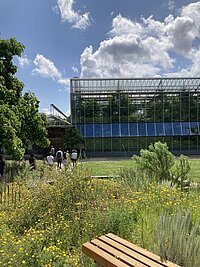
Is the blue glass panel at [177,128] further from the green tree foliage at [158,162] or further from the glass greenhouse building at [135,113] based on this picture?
the green tree foliage at [158,162]

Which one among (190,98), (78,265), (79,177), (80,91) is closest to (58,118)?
(80,91)

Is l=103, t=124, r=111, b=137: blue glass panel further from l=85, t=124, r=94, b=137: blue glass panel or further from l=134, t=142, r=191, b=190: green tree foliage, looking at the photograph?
l=134, t=142, r=191, b=190: green tree foliage

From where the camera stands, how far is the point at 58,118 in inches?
1334

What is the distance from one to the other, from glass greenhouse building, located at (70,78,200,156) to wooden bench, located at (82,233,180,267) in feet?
99.0

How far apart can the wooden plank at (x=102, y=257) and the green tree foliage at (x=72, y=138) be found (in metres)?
28.3

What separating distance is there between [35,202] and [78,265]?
7.48 ft

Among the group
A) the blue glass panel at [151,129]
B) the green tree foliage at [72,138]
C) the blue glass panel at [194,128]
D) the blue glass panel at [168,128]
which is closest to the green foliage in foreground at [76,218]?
the green tree foliage at [72,138]

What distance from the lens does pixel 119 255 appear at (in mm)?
2793

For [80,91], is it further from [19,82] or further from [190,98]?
[19,82]

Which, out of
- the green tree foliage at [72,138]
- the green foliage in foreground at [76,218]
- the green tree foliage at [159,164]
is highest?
the green tree foliage at [72,138]

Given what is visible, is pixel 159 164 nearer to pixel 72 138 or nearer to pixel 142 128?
pixel 72 138

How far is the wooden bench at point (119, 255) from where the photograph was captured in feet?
8.58

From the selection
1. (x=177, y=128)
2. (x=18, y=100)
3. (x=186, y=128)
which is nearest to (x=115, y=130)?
(x=177, y=128)

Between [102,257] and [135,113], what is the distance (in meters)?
32.1
